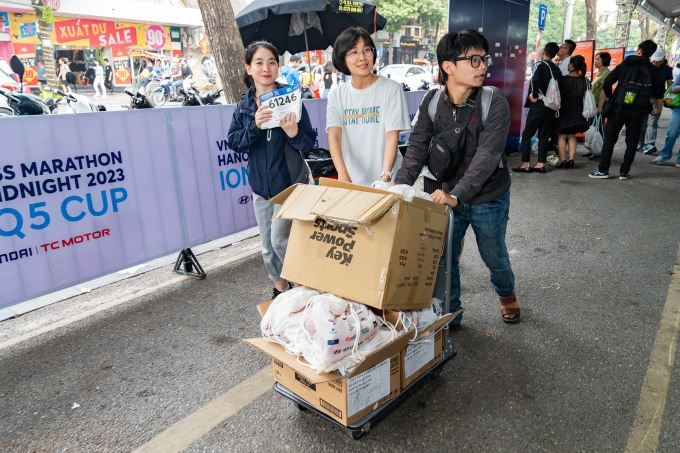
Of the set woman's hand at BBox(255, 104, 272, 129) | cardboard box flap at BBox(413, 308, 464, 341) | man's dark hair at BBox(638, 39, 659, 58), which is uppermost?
man's dark hair at BBox(638, 39, 659, 58)

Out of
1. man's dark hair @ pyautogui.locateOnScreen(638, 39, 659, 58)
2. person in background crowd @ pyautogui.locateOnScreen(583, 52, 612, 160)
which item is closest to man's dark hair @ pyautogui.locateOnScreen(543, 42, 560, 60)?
man's dark hair @ pyautogui.locateOnScreen(638, 39, 659, 58)

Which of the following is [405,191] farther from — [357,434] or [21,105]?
[21,105]

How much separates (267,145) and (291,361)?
171cm

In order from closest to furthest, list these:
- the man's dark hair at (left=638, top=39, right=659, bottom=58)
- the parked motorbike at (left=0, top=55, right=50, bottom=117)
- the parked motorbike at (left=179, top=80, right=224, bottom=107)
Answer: the parked motorbike at (left=0, top=55, right=50, bottom=117)
the man's dark hair at (left=638, top=39, right=659, bottom=58)
the parked motorbike at (left=179, top=80, right=224, bottom=107)

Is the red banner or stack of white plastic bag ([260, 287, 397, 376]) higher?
the red banner

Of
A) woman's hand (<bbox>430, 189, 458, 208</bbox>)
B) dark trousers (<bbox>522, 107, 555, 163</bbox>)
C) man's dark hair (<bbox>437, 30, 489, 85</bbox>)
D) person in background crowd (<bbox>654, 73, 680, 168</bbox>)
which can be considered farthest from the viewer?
person in background crowd (<bbox>654, 73, 680, 168</bbox>)

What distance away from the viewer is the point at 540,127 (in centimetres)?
848

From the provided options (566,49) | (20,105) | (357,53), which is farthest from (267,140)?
(566,49)

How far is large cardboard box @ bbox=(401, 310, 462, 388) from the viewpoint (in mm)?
2373

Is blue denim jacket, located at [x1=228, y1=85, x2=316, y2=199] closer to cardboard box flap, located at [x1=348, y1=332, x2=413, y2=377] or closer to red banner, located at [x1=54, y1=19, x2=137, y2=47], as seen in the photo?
cardboard box flap, located at [x1=348, y1=332, x2=413, y2=377]

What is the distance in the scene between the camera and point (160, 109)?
4148 millimetres

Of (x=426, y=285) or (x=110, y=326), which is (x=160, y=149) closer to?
(x=110, y=326)

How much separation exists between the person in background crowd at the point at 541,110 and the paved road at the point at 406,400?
4039mm

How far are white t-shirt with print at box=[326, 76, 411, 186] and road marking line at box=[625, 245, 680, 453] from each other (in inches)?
78.5
